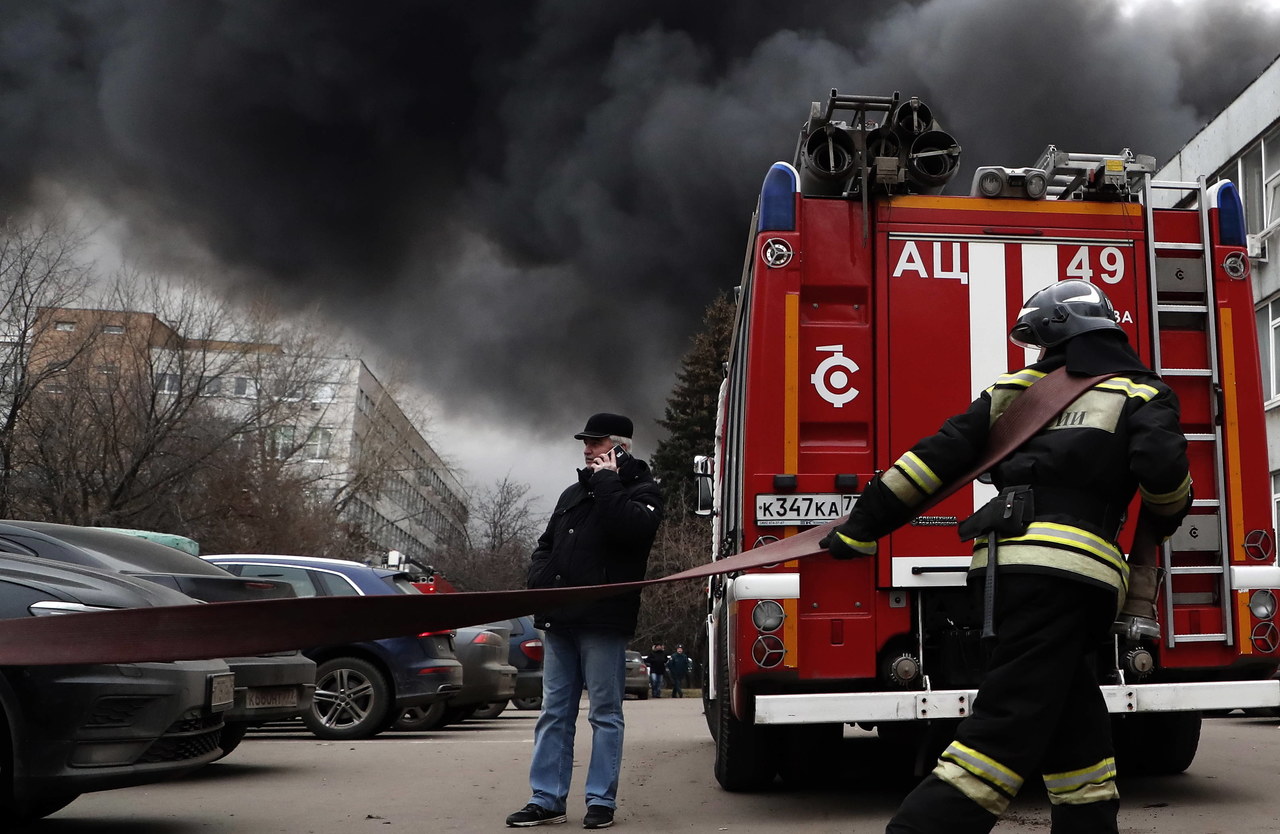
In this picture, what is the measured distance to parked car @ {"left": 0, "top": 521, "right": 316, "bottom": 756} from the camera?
6.95 m

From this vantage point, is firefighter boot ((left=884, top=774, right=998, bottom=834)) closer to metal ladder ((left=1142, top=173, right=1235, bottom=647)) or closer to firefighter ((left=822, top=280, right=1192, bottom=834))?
firefighter ((left=822, top=280, right=1192, bottom=834))

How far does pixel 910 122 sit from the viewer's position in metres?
6.64

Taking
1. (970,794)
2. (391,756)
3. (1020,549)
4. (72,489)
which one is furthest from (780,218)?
(72,489)

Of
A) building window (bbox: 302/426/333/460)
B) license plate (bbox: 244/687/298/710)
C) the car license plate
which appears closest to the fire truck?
the car license plate

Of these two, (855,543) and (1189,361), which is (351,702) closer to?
(1189,361)

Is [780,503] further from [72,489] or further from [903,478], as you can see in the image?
[72,489]

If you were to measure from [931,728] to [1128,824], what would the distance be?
0.96m

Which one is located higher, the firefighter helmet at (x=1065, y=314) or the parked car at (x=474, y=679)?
the firefighter helmet at (x=1065, y=314)

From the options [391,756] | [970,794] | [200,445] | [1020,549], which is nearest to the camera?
[970,794]

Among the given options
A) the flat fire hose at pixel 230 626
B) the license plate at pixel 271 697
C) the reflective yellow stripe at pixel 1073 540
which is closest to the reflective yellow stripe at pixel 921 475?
the reflective yellow stripe at pixel 1073 540

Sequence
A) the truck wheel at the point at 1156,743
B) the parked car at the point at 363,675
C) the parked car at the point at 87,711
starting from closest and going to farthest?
the parked car at the point at 87,711, the truck wheel at the point at 1156,743, the parked car at the point at 363,675

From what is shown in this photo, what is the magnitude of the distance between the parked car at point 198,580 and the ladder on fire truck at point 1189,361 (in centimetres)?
460

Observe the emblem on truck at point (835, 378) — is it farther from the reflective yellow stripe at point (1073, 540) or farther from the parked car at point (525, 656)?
the parked car at point (525, 656)

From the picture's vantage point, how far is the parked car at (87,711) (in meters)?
5.21
